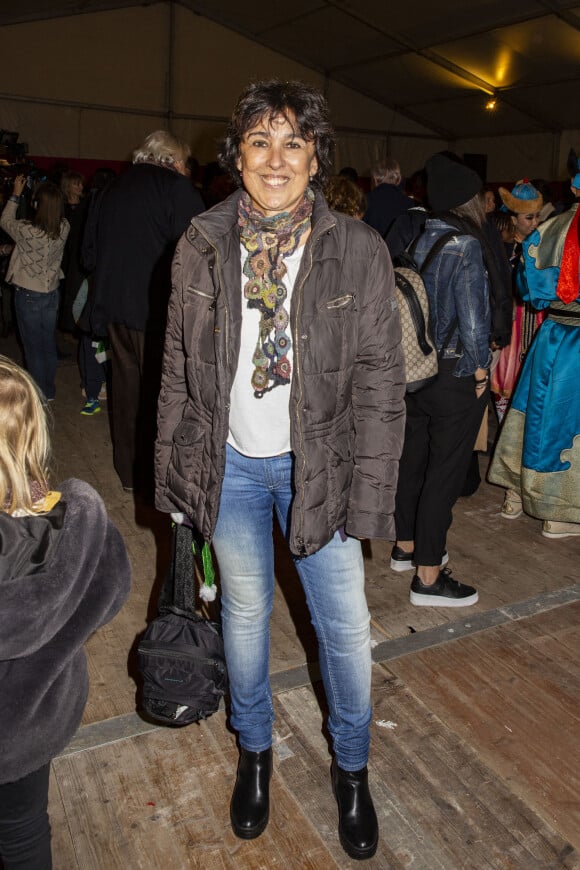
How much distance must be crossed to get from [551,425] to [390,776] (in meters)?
1.99

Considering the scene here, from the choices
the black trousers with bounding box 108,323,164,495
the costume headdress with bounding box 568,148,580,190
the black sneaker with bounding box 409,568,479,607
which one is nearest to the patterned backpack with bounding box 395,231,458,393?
the black sneaker with bounding box 409,568,479,607

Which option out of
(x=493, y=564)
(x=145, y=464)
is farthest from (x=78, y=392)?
(x=493, y=564)

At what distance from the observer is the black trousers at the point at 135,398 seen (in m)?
3.75

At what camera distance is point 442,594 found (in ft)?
9.82

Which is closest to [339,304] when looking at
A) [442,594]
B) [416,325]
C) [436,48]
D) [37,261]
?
[416,325]

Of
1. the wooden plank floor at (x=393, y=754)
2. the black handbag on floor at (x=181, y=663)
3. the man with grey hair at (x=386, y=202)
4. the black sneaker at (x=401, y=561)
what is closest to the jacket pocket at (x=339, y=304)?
the black handbag on floor at (x=181, y=663)

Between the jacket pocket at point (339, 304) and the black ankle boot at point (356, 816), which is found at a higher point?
the jacket pocket at point (339, 304)

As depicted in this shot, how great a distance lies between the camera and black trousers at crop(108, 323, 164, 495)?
375cm

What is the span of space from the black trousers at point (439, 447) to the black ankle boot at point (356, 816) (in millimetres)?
1247

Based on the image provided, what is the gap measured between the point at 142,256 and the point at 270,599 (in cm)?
233

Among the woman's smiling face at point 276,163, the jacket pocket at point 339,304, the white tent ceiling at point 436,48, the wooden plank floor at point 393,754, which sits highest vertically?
the white tent ceiling at point 436,48

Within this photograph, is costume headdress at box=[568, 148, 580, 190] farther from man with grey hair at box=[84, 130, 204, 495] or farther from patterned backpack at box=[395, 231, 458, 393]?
man with grey hair at box=[84, 130, 204, 495]

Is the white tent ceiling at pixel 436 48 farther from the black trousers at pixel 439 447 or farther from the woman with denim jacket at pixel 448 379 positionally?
the black trousers at pixel 439 447

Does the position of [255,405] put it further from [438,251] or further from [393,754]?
[438,251]
